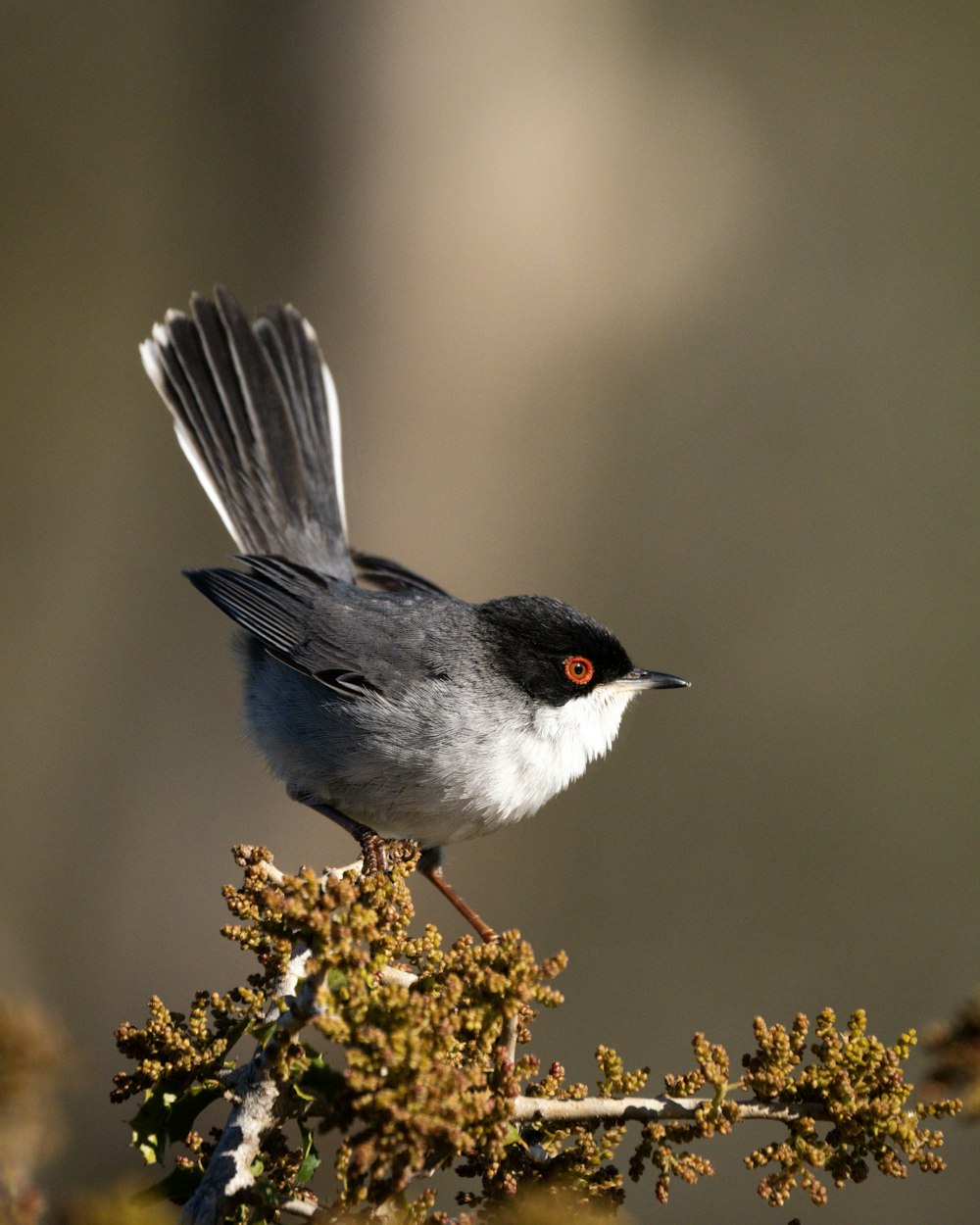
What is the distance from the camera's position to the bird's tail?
15.5 ft

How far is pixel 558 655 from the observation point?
366 cm

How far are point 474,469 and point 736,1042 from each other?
3.89m

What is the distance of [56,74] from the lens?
29.6 feet

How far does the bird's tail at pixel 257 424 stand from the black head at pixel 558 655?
4.13 ft

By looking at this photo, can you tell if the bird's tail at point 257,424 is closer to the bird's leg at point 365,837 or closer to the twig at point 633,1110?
the bird's leg at point 365,837

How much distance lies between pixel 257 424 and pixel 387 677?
65.3 inches

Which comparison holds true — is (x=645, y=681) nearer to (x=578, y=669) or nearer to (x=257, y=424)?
(x=578, y=669)

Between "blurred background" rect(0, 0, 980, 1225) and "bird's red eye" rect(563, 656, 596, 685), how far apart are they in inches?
138

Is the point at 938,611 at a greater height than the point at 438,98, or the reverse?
the point at 438,98

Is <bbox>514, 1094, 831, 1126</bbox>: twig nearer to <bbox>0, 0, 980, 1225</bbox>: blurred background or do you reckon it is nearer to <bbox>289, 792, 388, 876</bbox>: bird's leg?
<bbox>289, 792, 388, 876</bbox>: bird's leg

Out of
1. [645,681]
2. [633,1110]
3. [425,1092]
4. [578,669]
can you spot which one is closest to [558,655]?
[578,669]

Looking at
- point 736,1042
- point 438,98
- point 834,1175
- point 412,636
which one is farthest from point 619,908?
point 834,1175

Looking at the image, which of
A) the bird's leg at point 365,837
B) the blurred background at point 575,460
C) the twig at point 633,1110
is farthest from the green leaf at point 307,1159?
the blurred background at point 575,460

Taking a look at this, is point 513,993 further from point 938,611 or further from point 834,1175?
point 938,611
